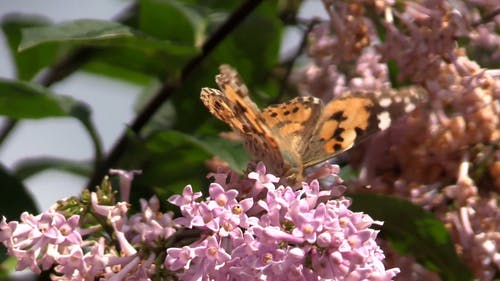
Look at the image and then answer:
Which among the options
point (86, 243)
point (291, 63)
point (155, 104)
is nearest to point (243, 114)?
point (86, 243)

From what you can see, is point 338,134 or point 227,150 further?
point 227,150

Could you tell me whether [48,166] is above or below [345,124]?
below

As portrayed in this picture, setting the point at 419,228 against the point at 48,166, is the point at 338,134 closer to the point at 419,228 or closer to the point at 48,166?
the point at 419,228

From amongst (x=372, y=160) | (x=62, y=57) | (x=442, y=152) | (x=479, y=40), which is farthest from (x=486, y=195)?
(x=62, y=57)

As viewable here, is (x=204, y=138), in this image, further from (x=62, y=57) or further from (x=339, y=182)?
(x=62, y=57)

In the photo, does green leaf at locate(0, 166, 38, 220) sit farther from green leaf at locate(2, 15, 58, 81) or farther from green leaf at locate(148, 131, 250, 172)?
green leaf at locate(2, 15, 58, 81)
